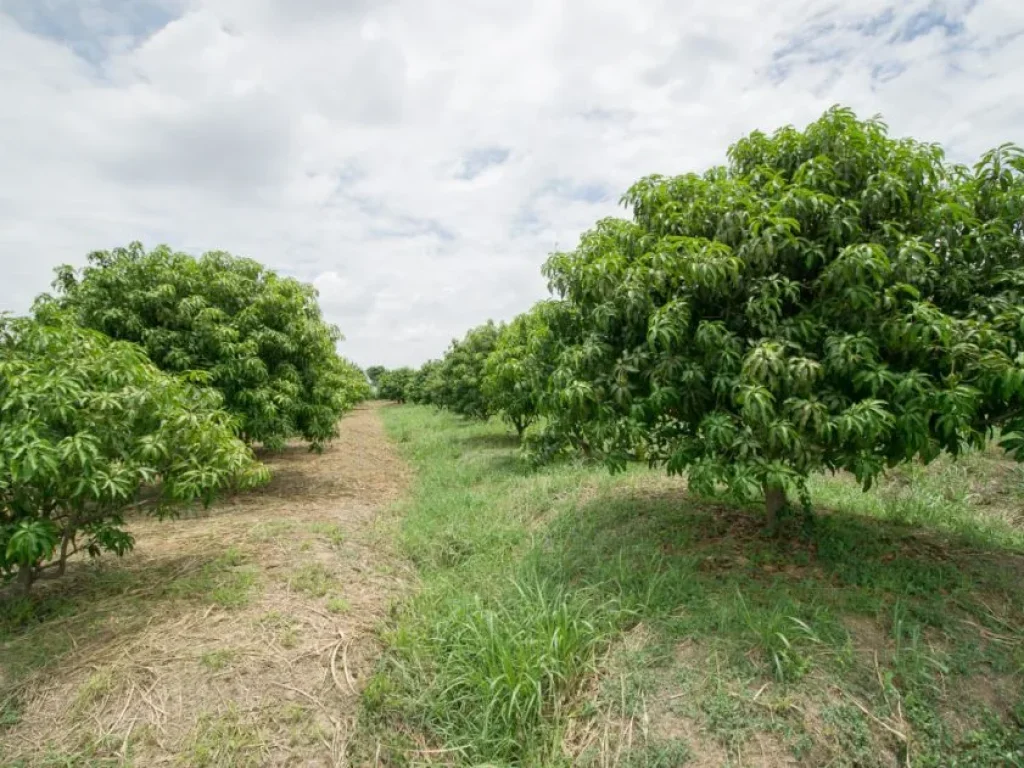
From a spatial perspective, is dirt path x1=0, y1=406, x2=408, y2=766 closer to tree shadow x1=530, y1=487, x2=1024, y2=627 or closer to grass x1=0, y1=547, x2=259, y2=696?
grass x1=0, y1=547, x2=259, y2=696

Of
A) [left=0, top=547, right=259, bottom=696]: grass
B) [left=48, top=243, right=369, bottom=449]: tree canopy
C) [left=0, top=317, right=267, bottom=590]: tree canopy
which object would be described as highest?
[left=48, top=243, right=369, bottom=449]: tree canopy

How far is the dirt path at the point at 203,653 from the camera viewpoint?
9.96 ft

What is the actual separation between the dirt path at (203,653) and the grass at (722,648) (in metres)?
0.39

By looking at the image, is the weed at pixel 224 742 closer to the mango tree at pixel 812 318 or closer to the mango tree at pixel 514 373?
the mango tree at pixel 812 318

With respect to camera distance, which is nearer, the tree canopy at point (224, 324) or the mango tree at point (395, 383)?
the tree canopy at point (224, 324)

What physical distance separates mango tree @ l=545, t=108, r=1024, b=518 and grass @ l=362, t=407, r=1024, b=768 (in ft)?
3.29

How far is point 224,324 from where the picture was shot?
25.9 ft

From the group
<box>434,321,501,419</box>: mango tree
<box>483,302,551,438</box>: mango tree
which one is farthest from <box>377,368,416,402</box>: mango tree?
<box>483,302,551,438</box>: mango tree

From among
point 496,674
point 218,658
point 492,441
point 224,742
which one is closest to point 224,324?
point 218,658

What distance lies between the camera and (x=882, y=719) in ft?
9.68

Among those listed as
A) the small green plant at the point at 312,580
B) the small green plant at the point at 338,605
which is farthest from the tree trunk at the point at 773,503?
the small green plant at the point at 312,580

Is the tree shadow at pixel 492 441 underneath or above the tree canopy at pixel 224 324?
underneath

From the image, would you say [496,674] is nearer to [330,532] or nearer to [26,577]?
[330,532]

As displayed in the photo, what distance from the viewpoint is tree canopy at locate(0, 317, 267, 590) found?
3516mm
